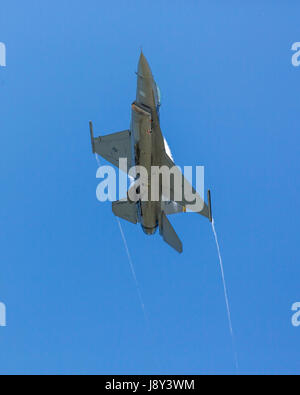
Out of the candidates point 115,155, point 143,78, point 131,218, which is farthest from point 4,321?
point 143,78

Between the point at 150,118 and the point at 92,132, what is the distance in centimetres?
504

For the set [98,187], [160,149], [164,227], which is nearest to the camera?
[160,149]

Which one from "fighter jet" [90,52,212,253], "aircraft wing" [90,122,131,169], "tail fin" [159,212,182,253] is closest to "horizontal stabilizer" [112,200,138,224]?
"fighter jet" [90,52,212,253]

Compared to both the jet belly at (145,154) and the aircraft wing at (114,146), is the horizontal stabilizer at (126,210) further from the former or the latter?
the aircraft wing at (114,146)

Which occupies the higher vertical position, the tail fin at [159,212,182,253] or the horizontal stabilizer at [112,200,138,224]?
the horizontal stabilizer at [112,200,138,224]

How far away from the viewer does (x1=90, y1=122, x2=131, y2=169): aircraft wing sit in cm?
3108

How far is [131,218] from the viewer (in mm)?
31500

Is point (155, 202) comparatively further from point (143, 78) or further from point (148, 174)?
point (143, 78)

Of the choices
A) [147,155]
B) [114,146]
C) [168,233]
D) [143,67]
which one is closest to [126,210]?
[168,233]

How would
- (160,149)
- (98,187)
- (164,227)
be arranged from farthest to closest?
(98,187) → (164,227) → (160,149)

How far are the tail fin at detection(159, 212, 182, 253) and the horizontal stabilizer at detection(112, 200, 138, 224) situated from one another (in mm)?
1568

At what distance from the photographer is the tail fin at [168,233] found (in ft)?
101

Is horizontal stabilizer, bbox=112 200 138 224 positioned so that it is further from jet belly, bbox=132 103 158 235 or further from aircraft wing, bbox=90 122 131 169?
aircraft wing, bbox=90 122 131 169

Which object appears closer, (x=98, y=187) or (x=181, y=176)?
(x=181, y=176)
